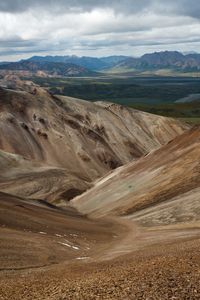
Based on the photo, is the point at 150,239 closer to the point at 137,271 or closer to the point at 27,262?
the point at 27,262

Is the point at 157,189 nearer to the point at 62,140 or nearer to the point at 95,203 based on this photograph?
the point at 95,203

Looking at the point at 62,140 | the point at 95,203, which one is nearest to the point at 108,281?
the point at 95,203

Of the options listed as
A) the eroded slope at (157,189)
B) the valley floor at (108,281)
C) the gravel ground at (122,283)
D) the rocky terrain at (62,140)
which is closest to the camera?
the gravel ground at (122,283)

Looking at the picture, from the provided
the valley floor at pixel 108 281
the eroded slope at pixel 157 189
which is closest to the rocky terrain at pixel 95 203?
the valley floor at pixel 108 281

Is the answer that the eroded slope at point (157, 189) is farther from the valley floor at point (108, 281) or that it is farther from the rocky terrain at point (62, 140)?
the valley floor at point (108, 281)

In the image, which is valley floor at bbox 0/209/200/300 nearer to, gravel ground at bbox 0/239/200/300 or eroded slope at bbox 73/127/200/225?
gravel ground at bbox 0/239/200/300

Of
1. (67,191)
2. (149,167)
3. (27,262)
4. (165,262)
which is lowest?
(67,191)

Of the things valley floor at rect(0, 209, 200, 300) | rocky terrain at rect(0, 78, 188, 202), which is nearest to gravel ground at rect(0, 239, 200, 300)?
valley floor at rect(0, 209, 200, 300)

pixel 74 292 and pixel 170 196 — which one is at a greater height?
pixel 74 292

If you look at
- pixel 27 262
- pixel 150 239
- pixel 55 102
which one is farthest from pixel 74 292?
pixel 55 102
